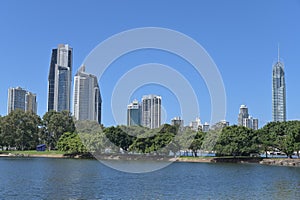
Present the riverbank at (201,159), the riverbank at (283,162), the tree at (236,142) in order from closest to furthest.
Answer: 1. the riverbank at (283,162)
2. the riverbank at (201,159)
3. the tree at (236,142)

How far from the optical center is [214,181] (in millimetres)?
34500

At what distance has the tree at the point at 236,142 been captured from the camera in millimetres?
61406

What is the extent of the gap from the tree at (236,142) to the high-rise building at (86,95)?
1803cm

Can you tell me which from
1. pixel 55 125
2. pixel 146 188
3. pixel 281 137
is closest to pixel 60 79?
pixel 55 125

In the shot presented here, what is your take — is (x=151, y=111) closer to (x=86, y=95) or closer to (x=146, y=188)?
(x=86, y=95)

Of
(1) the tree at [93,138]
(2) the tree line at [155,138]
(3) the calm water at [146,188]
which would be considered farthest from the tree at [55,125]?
(3) the calm water at [146,188]

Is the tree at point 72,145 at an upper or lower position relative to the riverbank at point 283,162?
upper

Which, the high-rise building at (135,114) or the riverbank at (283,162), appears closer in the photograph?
the high-rise building at (135,114)

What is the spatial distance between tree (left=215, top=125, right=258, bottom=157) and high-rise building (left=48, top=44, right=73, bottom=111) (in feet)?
275

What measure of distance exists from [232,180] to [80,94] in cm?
3343

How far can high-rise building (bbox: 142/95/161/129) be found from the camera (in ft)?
193

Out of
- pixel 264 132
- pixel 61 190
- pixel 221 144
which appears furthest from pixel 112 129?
pixel 61 190

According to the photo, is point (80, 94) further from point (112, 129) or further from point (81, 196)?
point (81, 196)

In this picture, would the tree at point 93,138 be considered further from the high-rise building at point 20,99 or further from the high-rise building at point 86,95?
the high-rise building at point 20,99
